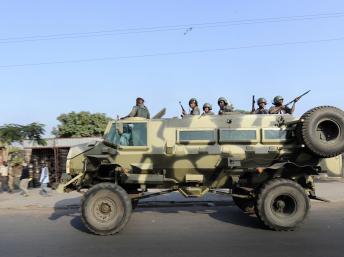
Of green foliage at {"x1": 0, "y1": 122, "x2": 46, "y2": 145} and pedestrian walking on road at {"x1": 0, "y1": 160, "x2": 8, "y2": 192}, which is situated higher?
green foliage at {"x1": 0, "y1": 122, "x2": 46, "y2": 145}

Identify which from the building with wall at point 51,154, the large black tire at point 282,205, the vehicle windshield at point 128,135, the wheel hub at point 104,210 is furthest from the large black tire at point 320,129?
the building with wall at point 51,154

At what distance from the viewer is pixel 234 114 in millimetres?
9922

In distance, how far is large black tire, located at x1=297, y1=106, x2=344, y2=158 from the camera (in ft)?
29.6

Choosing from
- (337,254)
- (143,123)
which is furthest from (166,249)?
(143,123)

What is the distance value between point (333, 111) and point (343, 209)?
376cm

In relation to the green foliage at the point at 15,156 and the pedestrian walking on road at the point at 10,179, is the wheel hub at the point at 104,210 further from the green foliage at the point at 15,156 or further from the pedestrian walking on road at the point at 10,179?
the green foliage at the point at 15,156

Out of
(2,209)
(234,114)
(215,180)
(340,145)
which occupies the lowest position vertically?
A: (2,209)

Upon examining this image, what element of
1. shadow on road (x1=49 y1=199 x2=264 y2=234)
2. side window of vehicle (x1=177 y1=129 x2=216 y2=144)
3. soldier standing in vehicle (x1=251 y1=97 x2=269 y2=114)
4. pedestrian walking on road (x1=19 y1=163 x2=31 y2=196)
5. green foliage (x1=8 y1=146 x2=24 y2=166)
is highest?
soldier standing in vehicle (x1=251 y1=97 x2=269 y2=114)

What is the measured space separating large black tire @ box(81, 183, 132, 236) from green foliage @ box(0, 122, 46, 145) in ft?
36.0

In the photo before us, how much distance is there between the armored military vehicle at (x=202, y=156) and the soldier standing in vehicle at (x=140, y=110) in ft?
2.09

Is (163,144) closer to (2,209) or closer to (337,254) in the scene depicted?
(337,254)

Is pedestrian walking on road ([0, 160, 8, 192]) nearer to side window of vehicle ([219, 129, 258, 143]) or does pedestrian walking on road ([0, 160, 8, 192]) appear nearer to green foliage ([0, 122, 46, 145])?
green foliage ([0, 122, 46, 145])

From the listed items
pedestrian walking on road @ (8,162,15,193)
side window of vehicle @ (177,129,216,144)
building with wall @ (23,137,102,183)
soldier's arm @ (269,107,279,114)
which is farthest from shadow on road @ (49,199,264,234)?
building with wall @ (23,137,102,183)

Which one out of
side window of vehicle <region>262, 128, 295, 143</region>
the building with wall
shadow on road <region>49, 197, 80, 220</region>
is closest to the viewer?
side window of vehicle <region>262, 128, 295, 143</region>
